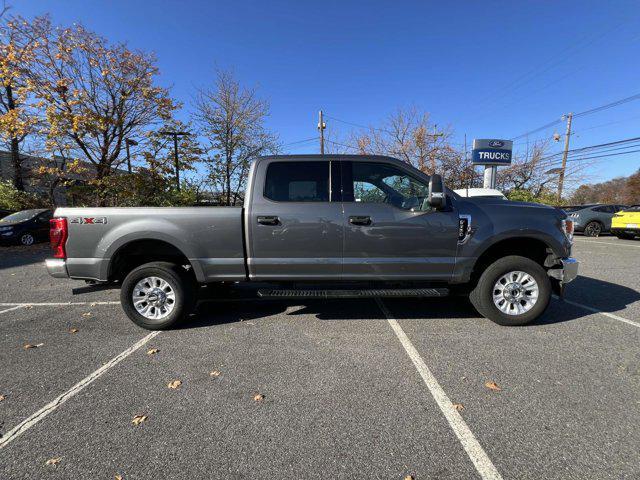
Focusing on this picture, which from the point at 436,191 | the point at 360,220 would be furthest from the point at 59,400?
the point at 436,191

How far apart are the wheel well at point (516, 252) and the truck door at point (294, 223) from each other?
192cm

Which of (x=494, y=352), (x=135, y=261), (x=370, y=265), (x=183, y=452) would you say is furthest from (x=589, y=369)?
(x=135, y=261)

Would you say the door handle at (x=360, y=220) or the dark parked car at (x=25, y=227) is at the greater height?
the door handle at (x=360, y=220)

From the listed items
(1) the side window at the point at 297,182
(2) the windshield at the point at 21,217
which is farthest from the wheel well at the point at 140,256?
(2) the windshield at the point at 21,217

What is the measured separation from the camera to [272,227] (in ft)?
13.1

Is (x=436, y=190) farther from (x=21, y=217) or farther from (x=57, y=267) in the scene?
(x=21, y=217)

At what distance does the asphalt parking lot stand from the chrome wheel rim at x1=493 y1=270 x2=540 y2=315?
27 centimetres

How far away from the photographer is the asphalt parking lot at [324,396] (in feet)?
6.82

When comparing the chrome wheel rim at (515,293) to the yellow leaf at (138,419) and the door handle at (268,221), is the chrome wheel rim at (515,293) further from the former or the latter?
the yellow leaf at (138,419)

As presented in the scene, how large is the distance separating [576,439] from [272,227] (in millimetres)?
3250

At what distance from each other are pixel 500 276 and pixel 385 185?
1.82m

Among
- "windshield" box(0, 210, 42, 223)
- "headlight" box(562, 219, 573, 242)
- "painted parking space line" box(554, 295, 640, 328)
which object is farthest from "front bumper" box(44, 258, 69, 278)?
"windshield" box(0, 210, 42, 223)

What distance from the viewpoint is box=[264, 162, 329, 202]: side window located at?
4086mm

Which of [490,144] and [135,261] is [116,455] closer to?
[135,261]
